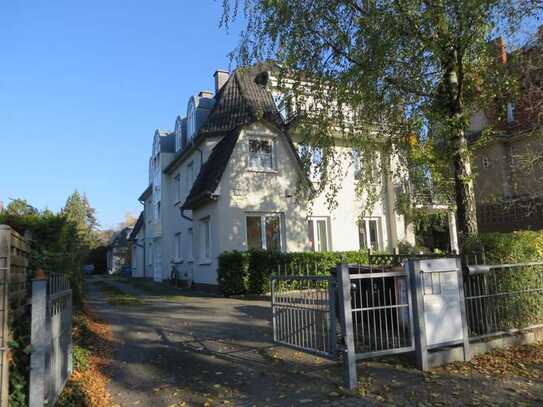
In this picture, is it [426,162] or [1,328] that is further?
[426,162]

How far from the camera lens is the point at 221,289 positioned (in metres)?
15.7

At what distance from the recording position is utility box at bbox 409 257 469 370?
646 centimetres

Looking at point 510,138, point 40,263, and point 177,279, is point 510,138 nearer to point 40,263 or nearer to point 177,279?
point 177,279

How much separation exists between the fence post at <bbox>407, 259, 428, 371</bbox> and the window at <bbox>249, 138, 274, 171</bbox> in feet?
38.7

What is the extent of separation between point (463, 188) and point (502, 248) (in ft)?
4.86

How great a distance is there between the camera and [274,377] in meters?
6.30

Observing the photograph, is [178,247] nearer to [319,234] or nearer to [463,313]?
[319,234]

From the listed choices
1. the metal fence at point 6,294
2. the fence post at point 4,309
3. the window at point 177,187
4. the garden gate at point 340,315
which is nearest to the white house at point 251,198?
the window at point 177,187

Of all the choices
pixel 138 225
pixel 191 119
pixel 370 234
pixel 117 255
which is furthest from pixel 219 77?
pixel 117 255

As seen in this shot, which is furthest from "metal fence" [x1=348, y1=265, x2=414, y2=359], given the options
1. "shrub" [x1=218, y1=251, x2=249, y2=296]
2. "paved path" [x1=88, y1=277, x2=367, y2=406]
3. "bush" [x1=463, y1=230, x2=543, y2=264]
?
"shrub" [x1=218, y1=251, x2=249, y2=296]

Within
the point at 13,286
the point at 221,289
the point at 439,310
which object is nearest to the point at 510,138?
the point at 221,289

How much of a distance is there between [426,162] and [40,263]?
792cm

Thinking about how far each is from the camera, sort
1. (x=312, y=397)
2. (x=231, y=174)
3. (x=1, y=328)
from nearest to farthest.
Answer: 1. (x=1, y=328)
2. (x=312, y=397)
3. (x=231, y=174)

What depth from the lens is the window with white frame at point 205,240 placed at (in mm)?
18828
